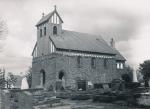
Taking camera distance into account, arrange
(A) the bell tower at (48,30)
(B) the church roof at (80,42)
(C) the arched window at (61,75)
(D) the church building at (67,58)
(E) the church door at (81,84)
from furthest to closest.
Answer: (A) the bell tower at (48,30)
(B) the church roof at (80,42)
(C) the arched window at (61,75)
(D) the church building at (67,58)
(E) the church door at (81,84)

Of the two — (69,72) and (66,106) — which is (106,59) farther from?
(66,106)

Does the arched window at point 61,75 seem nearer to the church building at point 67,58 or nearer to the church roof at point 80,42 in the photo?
the church building at point 67,58

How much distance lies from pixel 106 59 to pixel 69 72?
346 inches

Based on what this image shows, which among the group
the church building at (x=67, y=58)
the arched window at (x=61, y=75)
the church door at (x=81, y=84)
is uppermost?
the church building at (x=67, y=58)

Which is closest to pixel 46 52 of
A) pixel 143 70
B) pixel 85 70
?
pixel 85 70

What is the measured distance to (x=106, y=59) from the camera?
44344 millimetres

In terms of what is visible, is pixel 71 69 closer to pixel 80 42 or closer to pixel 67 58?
pixel 67 58

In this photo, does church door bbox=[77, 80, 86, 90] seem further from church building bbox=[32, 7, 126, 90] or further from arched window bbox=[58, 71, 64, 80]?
arched window bbox=[58, 71, 64, 80]

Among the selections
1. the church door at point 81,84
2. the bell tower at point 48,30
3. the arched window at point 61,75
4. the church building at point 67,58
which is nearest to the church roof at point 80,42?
the church building at point 67,58

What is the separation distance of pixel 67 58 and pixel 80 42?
16.1 ft

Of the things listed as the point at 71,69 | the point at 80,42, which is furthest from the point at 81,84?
the point at 80,42

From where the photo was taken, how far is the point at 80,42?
4238 cm

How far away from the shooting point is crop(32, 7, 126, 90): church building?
3809cm

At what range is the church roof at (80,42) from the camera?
1540 inches
